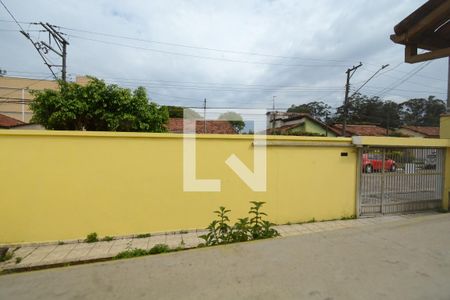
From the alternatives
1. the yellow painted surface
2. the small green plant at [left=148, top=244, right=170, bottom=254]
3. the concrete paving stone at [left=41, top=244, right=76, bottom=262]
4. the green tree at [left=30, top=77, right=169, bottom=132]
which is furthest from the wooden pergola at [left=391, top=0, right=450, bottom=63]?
the concrete paving stone at [left=41, top=244, right=76, bottom=262]

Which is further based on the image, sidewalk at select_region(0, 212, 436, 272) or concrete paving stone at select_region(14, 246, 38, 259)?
concrete paving stone at select_region(14, 246, 38, 259)

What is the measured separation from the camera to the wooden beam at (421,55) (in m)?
5.11

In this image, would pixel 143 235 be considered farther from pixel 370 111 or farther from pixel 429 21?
pixel 370 111

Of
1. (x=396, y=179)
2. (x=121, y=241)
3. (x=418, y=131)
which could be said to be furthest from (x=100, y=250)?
(x=418, y=131)

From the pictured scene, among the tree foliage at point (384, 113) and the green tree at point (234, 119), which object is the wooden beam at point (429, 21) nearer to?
the green tree at point (234, 119)

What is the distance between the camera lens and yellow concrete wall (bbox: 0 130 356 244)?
4.84 metres

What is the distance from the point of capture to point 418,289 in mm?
2947

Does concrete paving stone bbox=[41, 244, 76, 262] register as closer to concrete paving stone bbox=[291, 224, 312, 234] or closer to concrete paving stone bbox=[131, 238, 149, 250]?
concrete paving stone bbox=[131, 238, 149, 250]

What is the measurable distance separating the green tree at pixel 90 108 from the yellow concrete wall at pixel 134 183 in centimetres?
327

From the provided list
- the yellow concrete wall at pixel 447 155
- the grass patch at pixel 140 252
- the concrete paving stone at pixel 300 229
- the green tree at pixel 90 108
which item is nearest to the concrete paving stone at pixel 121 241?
the grass patch at pixel 140 252

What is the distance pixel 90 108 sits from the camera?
8156 mm

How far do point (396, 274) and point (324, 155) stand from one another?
336 cm

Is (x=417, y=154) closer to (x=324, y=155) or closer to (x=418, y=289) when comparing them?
(x=324, y=155)

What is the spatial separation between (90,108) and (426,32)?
27.7 feet
